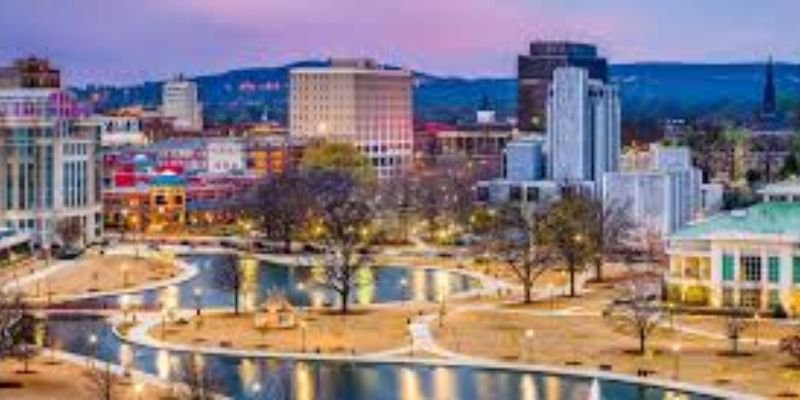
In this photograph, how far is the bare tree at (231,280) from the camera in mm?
80812

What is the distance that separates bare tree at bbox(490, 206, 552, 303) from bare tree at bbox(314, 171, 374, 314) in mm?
8377

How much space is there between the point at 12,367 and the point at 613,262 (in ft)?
170

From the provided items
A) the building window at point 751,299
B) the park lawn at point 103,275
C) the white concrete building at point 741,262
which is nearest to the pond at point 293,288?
the park lawn at point 103,275

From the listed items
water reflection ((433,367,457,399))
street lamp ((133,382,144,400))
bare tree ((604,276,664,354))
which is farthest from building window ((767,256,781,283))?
street lamp ((133,382,144,400))

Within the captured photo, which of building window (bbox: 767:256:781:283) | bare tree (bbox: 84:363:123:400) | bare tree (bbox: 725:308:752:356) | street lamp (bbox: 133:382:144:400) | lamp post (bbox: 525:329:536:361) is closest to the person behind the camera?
bare tree (bbox: 84:363:123:400)

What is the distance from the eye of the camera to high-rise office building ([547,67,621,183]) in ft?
472

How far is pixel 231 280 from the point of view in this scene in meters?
86.3

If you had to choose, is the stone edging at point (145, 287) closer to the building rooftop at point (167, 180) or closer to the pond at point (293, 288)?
the pond at point (293, 288)

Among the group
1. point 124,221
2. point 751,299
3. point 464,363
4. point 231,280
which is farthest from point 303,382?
point 124,221

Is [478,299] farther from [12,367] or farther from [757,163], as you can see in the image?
[757,163]

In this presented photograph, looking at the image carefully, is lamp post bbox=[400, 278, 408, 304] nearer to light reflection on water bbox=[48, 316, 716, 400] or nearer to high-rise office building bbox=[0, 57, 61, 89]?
light reflection on water bbox=[48, 316, 716, 400]

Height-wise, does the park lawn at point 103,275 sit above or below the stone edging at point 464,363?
above

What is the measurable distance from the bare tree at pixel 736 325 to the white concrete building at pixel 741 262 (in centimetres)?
146

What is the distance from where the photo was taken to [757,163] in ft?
592
